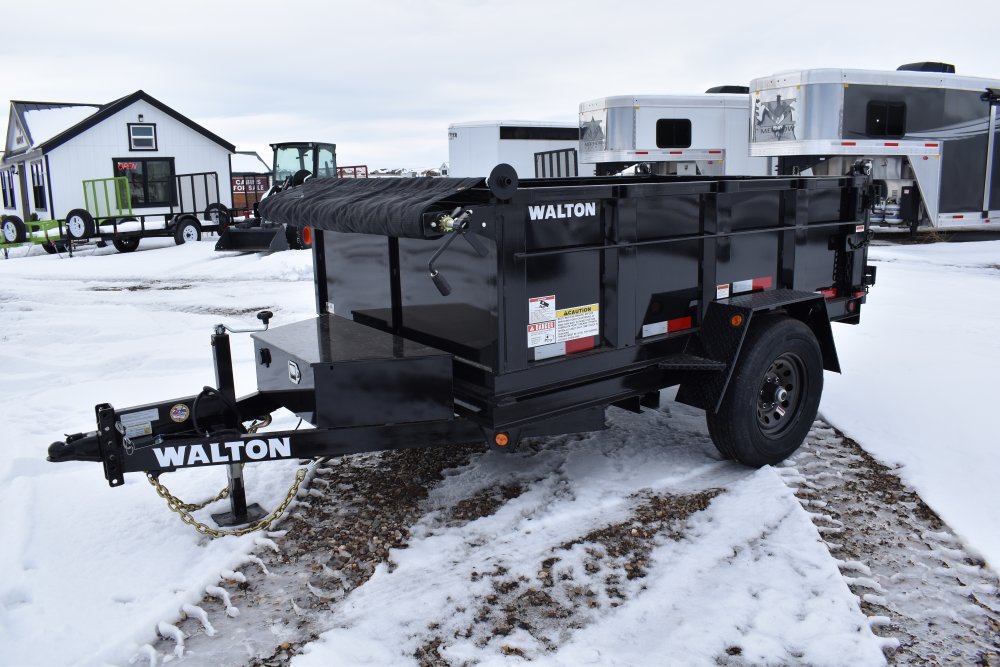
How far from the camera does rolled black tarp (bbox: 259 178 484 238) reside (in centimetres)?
376

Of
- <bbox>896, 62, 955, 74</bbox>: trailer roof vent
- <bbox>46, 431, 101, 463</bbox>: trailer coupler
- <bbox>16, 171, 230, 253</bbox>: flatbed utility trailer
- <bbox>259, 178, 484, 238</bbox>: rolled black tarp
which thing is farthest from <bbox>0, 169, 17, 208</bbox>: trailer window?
<bbox>46, 431, 101, 463</bbox>: trailer coupler

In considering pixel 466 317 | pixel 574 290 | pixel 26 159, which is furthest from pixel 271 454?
pixel 26 159

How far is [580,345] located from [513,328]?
52 cm

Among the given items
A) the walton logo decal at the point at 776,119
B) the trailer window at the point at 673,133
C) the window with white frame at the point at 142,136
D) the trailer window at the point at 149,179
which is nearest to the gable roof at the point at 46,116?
the window with white frame at the point at 142,136

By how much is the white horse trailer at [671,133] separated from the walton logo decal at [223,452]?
49.5 ft

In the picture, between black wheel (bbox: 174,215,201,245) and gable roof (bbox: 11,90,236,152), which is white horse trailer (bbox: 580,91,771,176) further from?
gable roof (bbox: 11,90,236,152)

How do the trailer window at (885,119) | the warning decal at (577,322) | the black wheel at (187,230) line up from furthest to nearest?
the black wheel at (187,230) < the trailer window at (885,119) < the warning decal at (577,322)

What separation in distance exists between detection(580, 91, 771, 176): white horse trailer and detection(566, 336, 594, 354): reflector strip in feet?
46.5

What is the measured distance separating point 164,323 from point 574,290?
7.67 metres

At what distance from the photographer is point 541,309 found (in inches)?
161

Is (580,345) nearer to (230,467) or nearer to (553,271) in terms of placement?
(553,271)

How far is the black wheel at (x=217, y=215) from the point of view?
2472 centimetres

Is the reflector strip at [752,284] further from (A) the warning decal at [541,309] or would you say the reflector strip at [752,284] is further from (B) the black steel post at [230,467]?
(B) the black steel post at [230,467]

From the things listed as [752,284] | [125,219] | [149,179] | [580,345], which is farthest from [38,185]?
[580,345]
